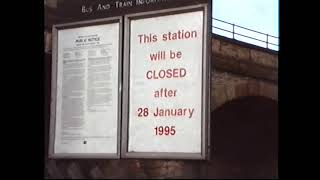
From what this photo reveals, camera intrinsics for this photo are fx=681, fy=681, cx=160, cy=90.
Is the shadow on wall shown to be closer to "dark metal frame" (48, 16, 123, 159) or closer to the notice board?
the notice board

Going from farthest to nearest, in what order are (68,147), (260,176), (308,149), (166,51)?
(68,147) → (166,51) → (260,176) → (308,149)

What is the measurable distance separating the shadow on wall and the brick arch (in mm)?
28

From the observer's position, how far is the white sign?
A: 3.41m

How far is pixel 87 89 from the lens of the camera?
3.71 m

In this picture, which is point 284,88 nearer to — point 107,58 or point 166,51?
point 166,51

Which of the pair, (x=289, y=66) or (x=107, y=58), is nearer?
(x=289, y=66)

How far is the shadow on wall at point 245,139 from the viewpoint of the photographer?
10.6ft

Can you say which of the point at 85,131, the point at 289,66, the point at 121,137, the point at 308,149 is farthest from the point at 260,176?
the point at 85,131

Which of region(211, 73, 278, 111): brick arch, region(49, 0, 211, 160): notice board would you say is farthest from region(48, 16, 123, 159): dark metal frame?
region(211, 73, 278, 111): brick arch

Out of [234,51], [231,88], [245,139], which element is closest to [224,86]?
[231,88]

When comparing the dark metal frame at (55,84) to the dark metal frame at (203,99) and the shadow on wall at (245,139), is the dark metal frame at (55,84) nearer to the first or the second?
the dark metal frame at (203,99)

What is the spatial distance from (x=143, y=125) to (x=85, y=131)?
1.16 ft

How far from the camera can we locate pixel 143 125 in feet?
11.6

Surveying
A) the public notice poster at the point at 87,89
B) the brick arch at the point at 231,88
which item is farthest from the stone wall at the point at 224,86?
the public notice poster at the point at 87,89
